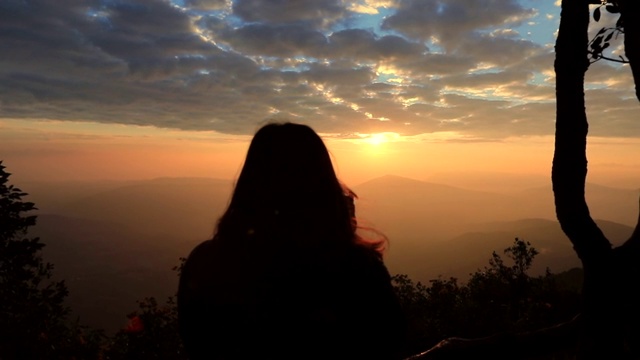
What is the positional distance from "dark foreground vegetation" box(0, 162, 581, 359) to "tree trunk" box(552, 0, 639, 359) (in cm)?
A: 92

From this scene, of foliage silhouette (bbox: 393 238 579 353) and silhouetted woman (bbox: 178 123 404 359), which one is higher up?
silhouetted woman (bbox: 178 123 404 359)

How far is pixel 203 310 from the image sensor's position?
2.24 meters

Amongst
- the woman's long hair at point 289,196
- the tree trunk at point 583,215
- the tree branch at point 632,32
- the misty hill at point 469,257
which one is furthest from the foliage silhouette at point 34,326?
the misty hill at point 469,257

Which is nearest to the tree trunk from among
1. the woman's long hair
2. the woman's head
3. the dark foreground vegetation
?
the dark foreground vegetation

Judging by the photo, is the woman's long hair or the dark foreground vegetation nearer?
the woman's long hair

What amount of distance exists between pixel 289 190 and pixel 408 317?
6715 mm

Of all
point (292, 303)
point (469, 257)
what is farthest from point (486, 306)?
point (469, 257)

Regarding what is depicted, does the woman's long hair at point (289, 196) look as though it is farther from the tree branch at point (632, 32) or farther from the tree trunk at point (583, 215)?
the tree branch at point (632, 32)

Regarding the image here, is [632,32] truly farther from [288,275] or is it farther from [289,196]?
[288,275]

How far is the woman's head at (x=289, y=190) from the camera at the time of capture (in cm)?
218

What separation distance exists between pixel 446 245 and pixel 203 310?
665 ft

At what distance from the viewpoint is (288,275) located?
2.06 metres

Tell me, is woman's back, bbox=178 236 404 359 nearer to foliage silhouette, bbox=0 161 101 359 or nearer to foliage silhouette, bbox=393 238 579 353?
foliage silhouette, bbox=393 238 579 353

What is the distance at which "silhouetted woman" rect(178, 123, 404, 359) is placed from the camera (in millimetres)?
2070
